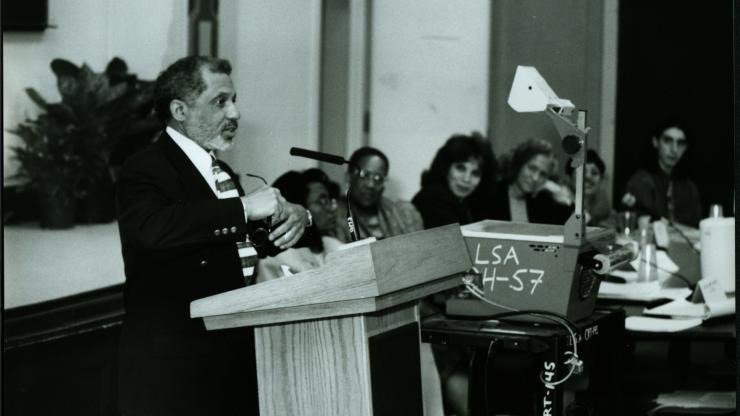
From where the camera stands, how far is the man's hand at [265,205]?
7.59 ft

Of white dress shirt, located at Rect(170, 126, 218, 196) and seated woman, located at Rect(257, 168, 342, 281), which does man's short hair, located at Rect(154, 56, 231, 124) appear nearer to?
white dress shirt, located at Rect(170, 126, 218, 196)

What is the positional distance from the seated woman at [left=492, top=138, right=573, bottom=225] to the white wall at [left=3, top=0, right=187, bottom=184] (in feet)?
6.61

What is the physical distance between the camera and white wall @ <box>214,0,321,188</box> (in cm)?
448

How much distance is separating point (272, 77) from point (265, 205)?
8.54 ft

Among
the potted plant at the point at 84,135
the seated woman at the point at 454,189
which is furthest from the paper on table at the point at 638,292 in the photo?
the potted plant at the point at 84,135

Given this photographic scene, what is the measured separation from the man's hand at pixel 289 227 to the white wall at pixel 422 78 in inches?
154

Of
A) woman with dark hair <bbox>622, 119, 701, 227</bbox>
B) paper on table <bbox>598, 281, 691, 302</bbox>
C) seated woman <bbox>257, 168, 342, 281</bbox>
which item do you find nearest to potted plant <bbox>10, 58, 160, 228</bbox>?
seated woman <bbox>257, 168, 342, 281</bbox>

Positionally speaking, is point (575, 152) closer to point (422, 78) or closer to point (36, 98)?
point (36, 98)

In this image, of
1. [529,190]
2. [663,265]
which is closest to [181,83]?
[663,265]

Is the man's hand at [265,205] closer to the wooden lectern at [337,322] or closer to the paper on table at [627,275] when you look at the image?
the wooden lectern at [337,322]

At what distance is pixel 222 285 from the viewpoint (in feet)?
8.29

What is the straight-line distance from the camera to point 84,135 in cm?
350

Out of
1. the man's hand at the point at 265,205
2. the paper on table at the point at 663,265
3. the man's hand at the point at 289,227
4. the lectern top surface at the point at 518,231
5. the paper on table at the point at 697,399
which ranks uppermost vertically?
the man's hand at the point at 265,205

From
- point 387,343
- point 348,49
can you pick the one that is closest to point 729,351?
point 387,343
